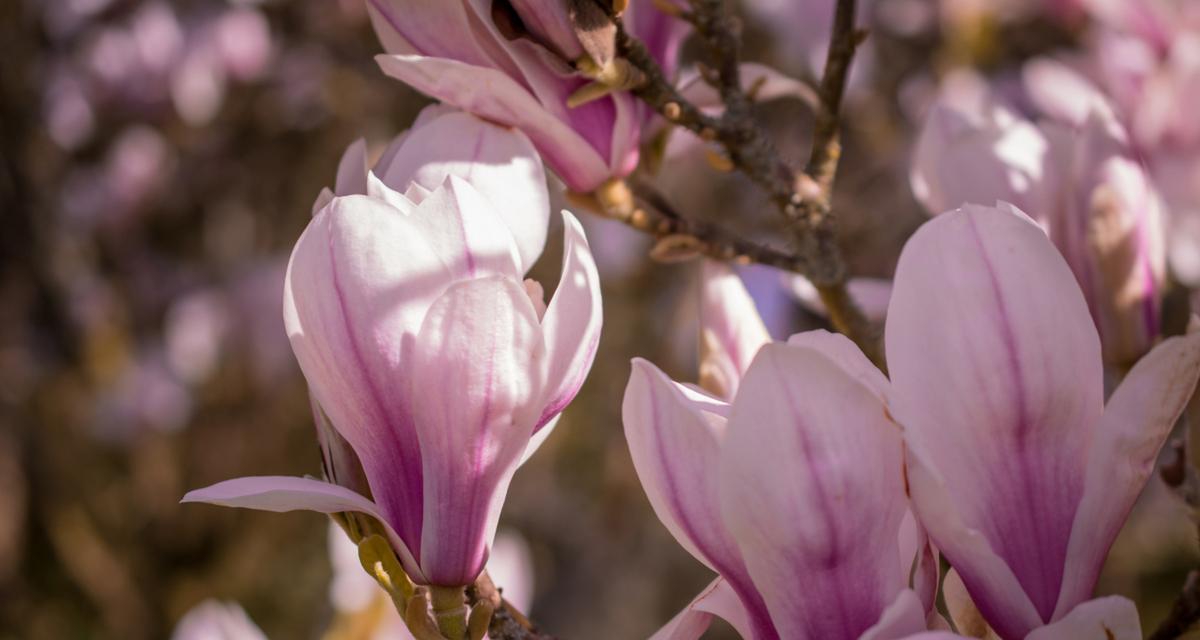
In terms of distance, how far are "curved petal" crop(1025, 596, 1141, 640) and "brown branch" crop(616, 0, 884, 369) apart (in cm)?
25

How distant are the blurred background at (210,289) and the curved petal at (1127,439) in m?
1.28

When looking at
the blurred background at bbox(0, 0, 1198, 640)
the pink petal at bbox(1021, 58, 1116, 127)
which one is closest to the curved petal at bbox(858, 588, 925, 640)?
the pink petal at bbox(1021, 58, 1116, 127)

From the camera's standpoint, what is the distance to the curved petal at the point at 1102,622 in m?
0.40

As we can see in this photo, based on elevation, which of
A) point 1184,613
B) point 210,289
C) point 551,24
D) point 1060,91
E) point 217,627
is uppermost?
point 551,24

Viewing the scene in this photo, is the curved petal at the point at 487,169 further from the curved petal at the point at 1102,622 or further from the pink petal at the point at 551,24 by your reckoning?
the curved petal at the point at 1102,622

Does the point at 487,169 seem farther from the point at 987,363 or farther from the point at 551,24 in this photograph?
the point at 987,363

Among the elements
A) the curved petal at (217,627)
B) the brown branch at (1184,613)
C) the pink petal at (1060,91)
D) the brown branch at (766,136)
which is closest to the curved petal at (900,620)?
the brown branch at (1184,613)

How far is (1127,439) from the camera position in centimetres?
42

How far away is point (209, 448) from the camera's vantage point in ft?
7.12

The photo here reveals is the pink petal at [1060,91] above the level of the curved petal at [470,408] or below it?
below

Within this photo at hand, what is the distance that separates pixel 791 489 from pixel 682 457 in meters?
0.05

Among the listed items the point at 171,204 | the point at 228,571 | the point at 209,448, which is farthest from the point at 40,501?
the point at 171,204

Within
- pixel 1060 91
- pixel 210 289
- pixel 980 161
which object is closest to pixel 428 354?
pixel 980 161

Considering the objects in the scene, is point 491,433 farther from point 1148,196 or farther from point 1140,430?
point 1148,196
